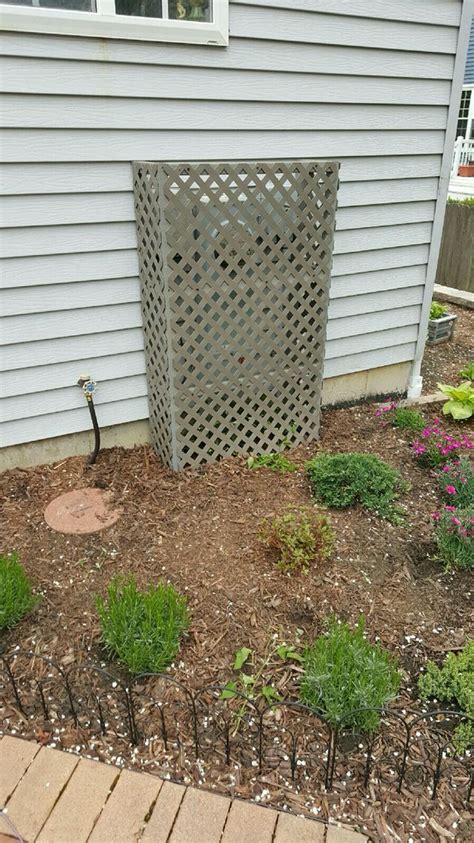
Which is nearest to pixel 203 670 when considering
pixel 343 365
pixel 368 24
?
pixel 343 365

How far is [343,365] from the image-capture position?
4.45 meters

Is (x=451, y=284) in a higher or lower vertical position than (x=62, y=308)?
lower

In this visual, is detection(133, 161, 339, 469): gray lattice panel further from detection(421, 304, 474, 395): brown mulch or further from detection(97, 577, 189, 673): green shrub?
detection(421, 304, 474, 395): brown mulch

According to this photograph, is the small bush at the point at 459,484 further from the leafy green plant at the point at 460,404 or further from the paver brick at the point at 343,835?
the paver brick at the point at 343,835

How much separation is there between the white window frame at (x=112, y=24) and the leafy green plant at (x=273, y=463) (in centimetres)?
242

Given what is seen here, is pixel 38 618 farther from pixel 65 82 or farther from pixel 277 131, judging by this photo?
pixel 277 131

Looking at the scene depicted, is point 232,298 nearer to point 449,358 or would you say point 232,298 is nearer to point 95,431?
point 95,431

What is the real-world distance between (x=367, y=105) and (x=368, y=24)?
44 centimetres

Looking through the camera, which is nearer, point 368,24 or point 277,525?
point 277,525

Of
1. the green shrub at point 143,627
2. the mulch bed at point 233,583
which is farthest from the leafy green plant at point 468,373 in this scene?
the green shrub at point 143,627

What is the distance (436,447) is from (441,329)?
2.69 m

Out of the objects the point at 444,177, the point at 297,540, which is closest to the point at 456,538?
the point at 297,540

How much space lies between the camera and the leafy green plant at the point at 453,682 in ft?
6.84

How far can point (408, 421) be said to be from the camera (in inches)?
162
